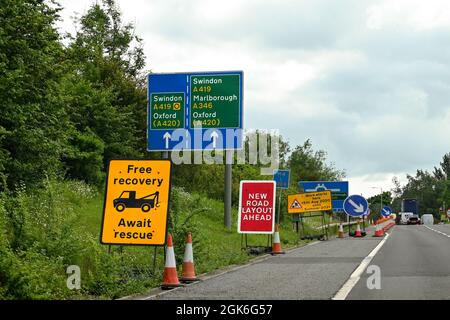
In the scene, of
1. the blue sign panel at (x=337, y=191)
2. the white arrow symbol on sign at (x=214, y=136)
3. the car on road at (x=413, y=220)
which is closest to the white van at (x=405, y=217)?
the car on road at (x=413, y=220)

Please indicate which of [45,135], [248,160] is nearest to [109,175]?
[45,135]

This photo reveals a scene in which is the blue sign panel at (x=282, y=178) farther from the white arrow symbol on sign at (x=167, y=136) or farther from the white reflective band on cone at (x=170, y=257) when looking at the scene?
the white reflective band on cone at (x=170, y=257)

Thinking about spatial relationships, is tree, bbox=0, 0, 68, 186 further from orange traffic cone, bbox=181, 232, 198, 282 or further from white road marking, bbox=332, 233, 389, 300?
white road marking, bbox=332, 233, 389, 300

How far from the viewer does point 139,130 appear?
37219mm

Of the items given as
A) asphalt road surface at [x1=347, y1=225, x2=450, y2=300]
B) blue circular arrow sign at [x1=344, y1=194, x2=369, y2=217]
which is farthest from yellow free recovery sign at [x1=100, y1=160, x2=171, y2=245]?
blue circular arrow sign at [x1=344, y1=194, x2=369, y2=217]

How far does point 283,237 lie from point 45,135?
37.9 feet

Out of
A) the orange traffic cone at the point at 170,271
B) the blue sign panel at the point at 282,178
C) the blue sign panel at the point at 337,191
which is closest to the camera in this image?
the orange traffic cone at the point at 170,271

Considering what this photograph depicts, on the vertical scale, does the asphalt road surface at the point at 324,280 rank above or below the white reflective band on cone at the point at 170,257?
below

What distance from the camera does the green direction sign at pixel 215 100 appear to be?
73.4 feet

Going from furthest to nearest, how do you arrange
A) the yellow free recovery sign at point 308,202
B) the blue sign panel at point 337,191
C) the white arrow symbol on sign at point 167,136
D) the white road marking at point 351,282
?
the blue sign panel at point 337,191 < the yellow free recovery sign at point 308,202 < the white arrow symbol on sign at point 167,136 < the white road marking at point 351,282

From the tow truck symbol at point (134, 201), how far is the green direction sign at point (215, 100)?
10116 millimetres
